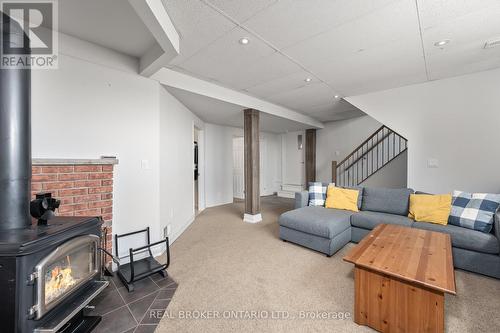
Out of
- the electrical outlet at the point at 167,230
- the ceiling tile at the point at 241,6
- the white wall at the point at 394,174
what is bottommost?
the electrical outlet at the point at 167,230

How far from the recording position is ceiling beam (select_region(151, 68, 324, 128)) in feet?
8.77

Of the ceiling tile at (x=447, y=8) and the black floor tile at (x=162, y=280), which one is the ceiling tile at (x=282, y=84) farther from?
the black floor tile at (x=162, y=280)

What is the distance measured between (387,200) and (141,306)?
10.7ft

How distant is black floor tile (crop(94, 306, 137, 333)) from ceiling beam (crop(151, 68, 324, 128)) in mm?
2419

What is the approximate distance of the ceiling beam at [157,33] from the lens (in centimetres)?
144

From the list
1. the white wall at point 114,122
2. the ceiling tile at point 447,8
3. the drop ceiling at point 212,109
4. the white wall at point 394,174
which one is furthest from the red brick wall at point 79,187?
the white wall at point 394,174

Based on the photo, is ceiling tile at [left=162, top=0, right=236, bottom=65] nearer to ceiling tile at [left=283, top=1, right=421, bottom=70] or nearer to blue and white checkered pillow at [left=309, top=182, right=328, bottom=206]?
ceiling tile at [left=283, top=1, right=421, bottom=70]

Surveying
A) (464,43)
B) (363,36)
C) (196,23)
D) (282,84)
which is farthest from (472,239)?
(196,23)

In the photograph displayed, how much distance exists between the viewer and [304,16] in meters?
1.77

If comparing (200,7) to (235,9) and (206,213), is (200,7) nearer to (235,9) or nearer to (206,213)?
(235,9)

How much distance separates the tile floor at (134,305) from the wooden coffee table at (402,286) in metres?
1.54

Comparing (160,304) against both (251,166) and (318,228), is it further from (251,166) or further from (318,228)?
(251,166)

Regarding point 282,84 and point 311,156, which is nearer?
point 282,84

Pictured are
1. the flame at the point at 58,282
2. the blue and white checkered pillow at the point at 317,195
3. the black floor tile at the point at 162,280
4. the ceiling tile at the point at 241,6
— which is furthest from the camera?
the blue and white checkered pillow at the point at 317,195
